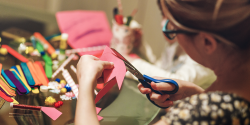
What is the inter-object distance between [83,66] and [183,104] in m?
0.22

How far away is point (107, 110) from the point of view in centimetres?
55

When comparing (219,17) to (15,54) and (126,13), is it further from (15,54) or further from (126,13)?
(126,13)

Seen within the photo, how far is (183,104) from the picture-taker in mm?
389

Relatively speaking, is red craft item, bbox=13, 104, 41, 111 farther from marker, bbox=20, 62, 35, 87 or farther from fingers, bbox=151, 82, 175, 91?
fingers, bbox=151, 82, 175, 91

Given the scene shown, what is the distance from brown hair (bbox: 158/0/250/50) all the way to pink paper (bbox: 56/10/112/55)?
1.94 ft

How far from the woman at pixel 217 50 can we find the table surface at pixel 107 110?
4.6 inches

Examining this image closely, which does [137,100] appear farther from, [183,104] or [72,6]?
[72,6]

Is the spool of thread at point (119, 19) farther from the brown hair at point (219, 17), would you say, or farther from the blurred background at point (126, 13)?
the brown hair at point (219, 17)

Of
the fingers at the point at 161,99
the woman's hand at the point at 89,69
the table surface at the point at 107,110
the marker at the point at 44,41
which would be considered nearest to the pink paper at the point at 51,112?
the table surface at the point at 107,110

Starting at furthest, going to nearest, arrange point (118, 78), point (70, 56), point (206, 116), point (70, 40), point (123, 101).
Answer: point (70, 40) → point (70, 56) → point (123, 101) → point (118, 78) → point (206, 116)

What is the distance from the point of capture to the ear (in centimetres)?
38

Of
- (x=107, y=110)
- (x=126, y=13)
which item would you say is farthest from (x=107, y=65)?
(x=126, y=13)

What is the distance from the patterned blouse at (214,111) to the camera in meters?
0.36

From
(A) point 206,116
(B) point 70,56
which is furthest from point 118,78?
(B) point 70,56
